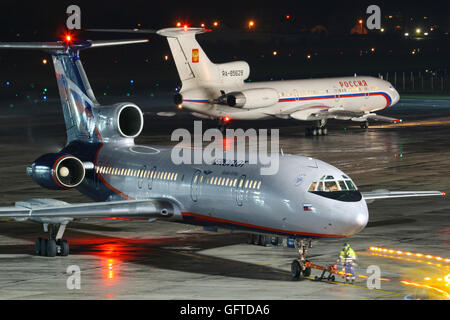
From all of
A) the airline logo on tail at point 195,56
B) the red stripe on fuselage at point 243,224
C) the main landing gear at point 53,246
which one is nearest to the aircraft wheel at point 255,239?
the red stripe on fuselage at point 243,224

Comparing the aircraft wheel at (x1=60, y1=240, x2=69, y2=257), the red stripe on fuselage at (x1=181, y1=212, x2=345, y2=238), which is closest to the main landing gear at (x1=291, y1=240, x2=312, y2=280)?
the red stripe on fuselage at (x1=181, y1=212, x2=345, y2=238)

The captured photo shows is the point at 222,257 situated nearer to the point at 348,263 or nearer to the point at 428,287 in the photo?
the point at 348,263

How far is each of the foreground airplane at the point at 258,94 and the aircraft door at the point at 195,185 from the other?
97.6 feet

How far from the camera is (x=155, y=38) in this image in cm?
15750

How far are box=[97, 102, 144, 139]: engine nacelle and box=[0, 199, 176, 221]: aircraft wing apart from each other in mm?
5168

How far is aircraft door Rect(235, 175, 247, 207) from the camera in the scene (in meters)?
24.8

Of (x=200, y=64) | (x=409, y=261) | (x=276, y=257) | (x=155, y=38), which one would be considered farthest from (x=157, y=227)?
(x=155, y=38)

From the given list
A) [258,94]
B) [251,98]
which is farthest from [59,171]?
[258,94]

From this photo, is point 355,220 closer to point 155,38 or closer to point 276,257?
point 276,257

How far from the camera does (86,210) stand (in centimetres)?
2627

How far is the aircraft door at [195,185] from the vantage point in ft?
87.1

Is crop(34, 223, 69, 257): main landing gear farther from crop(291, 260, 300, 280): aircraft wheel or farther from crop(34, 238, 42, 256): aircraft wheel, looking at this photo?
crop(291, 260, 300, 280): aircraft wheel

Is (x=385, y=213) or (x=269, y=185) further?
(x=385, y=213)

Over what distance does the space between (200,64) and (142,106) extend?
31.4 meters
